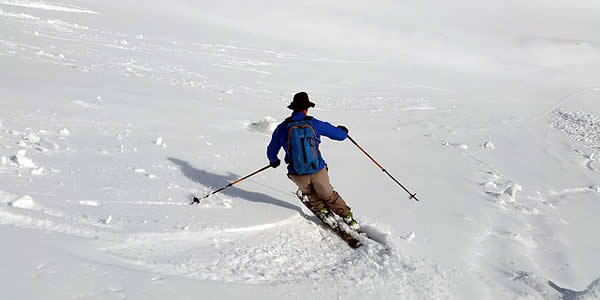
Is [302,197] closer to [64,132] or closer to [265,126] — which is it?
[265,126]

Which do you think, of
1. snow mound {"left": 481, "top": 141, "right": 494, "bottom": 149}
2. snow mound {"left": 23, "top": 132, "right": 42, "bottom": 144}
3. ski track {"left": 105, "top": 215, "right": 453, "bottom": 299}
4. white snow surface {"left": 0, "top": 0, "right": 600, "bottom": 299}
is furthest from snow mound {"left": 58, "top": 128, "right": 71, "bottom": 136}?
snow mound {"left": 481, "top": 141, "right": 494, "bottom": 149}

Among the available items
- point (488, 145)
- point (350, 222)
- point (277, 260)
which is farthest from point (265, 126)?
point (277, 260)

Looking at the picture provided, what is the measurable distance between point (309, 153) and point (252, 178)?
1.74 meters

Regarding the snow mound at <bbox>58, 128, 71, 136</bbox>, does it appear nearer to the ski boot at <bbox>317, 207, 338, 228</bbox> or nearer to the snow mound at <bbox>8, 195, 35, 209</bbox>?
the snow mound at <bbox>8, 195, 35, 209</bbox>

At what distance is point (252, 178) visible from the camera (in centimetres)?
679

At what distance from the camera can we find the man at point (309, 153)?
5207 millimetres

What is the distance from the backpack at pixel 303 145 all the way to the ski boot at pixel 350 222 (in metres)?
0.61

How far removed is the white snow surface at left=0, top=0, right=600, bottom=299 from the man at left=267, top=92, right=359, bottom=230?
36 cm

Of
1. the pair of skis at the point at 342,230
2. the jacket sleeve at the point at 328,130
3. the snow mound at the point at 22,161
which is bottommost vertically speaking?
the pair of skis at the point at 342,230

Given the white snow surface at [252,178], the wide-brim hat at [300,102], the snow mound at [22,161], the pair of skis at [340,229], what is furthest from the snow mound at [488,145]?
the snow mound at [22,161]

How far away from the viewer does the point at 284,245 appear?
4.79 metres

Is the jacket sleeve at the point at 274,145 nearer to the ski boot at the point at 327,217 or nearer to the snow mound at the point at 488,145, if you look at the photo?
the ski boot at the point at 327,217

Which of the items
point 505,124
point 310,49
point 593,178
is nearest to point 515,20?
point 310,49

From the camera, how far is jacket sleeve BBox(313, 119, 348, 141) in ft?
17.3
